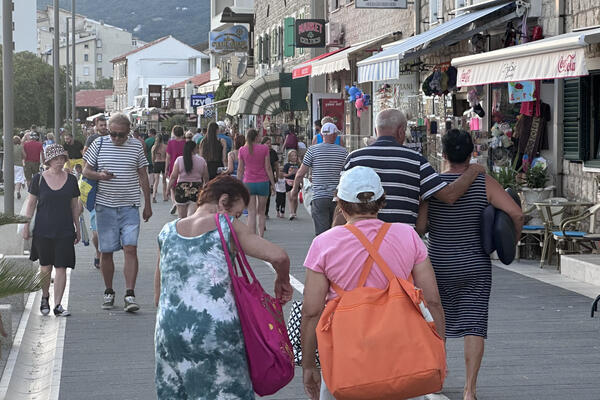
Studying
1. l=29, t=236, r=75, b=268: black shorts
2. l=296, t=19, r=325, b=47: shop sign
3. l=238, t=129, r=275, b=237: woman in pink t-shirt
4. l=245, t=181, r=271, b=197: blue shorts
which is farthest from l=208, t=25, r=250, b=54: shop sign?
l=29, t=236, r=75, b=268: black shorts

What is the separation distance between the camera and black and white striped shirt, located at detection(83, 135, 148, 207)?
33.2ft

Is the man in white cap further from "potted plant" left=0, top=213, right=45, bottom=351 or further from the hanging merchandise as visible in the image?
"potted plant" left=0, top=213, right=45, bottom=351

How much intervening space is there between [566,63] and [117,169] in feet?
15.3

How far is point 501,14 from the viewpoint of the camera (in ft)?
54.5

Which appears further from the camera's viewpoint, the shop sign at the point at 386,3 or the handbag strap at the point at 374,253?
the shop sign at the point at 386,3

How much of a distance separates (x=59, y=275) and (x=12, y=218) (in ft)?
10.4

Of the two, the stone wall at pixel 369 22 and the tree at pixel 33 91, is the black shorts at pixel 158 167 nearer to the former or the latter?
the stone wall at pixel 369 22

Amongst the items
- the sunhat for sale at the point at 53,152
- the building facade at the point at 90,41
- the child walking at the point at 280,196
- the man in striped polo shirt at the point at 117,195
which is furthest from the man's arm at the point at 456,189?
the building facade at the point at 90,41

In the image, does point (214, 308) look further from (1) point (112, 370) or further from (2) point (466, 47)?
(2) point (466, 47)

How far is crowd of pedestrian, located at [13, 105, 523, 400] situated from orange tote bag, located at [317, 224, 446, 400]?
0.07 metres

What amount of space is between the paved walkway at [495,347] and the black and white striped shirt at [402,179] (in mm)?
1313

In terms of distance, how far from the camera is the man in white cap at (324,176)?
502 inches

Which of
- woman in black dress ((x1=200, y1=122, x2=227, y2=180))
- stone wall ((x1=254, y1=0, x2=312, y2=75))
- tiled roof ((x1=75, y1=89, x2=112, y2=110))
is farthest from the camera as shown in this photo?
tiled roof ((x1=75, y1=89, x2=112, y2=110))

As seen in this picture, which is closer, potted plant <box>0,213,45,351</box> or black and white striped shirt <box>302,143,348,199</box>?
potted plant <box>0,213,45,351</box>
